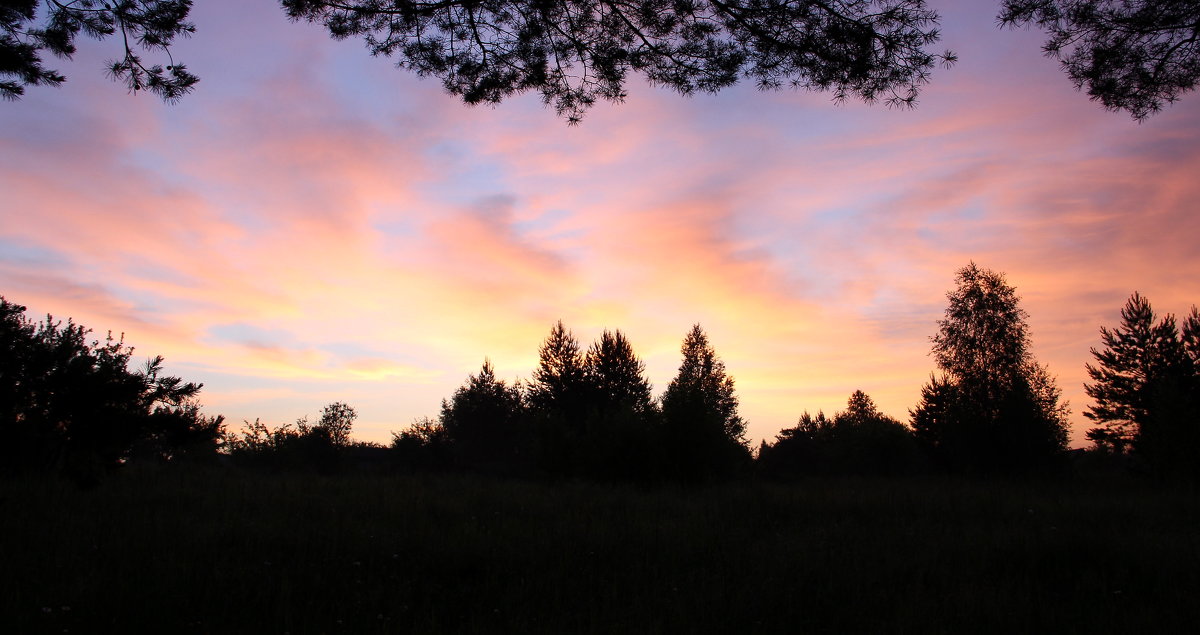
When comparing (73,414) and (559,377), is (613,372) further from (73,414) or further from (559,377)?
(73,414)

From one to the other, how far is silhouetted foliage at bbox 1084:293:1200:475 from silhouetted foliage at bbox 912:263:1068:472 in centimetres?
322

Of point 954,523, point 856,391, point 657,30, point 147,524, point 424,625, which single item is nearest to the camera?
point 424,625

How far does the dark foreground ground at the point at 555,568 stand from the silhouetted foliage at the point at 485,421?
33757 millimetres

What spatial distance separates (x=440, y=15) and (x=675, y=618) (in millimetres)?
6048

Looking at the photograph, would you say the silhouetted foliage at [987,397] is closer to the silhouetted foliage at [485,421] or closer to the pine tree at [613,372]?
the pine tree at [613,372]

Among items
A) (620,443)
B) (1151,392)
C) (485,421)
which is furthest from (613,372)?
(1151,392)

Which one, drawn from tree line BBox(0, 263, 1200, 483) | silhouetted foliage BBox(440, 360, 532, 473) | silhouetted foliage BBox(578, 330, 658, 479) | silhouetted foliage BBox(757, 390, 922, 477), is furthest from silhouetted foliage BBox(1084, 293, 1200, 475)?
silhouetted foliage BBox(440, 360, 532, 473)

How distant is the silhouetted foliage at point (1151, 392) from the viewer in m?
20.9

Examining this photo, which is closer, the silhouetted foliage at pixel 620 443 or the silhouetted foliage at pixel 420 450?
the silhouetted foliage at pixel 620 443

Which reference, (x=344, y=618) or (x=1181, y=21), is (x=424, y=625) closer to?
(x=344, y=618)

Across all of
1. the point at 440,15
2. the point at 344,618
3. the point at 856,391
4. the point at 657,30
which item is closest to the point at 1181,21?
the point at 657,30

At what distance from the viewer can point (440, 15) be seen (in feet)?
20.3

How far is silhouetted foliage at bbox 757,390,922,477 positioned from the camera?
123 feet

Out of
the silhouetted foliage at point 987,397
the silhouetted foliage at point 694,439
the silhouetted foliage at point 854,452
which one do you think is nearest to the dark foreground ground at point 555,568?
the silhouetted foliage at point 694,439
